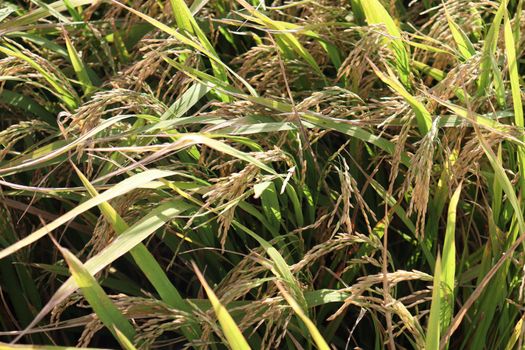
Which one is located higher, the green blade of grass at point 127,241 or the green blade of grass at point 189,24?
the green blade of grass at point 189,24

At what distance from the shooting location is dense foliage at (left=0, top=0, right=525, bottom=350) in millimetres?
1069

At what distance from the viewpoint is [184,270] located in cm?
155

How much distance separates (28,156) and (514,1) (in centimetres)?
89

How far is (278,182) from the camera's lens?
130 centimetres

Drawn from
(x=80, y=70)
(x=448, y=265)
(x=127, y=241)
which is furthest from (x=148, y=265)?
(x=80, y=70)

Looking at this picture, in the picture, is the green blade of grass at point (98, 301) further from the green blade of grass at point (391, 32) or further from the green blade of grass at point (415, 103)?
the green blade of grass at point (391, 32)

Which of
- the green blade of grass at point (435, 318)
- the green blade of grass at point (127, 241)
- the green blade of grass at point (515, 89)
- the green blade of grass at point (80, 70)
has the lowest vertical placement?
the green blade of grass at point (435, 318)

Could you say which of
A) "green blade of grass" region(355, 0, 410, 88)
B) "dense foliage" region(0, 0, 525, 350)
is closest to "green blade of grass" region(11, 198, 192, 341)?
"dense foliage" region(0, 0, 525, 350)

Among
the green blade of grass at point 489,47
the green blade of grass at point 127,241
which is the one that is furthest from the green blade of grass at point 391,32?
the green blade of grass at point 127,241

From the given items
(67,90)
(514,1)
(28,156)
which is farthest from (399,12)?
(28,156)

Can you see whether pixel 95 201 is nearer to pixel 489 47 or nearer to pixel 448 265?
pixel 448 265

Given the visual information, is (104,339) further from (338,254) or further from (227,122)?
(227,122)

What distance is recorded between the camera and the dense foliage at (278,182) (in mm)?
1069

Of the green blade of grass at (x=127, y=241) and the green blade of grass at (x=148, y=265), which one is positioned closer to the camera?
the green blade of grass at (x=127, y=241)
